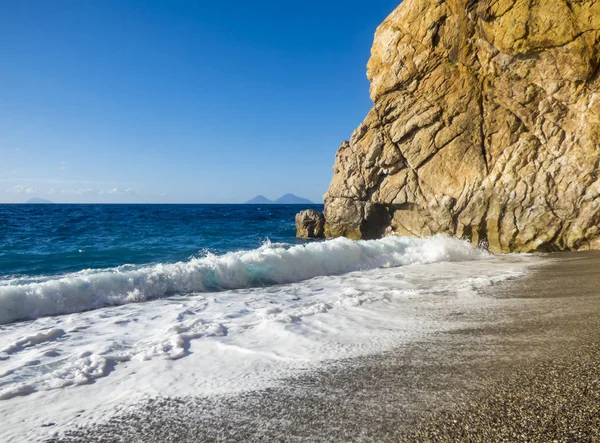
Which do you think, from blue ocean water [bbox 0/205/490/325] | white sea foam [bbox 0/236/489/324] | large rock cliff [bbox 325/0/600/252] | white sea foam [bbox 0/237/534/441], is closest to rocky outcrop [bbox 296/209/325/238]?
large rock cliff [bbox 325/0/600/252]

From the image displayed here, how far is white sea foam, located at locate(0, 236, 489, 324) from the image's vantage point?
8588mm

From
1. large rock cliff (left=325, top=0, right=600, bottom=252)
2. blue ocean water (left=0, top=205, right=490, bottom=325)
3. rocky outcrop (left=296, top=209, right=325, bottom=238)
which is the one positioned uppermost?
large rock cliff (left=325, top=0, right=600, bottom=252)

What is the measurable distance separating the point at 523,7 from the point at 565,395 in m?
18.2

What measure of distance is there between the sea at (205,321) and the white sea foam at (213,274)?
0.04 metres

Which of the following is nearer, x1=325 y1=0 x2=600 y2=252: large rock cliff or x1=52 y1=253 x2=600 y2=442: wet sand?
x1=52 y1=253 x2=600 y2=442: wet sand

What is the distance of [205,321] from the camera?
705 centimetres

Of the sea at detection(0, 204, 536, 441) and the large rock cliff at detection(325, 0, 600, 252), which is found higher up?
the large rock cliff at detection(325, 0, 600, 252)

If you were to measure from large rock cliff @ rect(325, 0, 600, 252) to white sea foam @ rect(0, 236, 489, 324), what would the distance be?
8.40 ft

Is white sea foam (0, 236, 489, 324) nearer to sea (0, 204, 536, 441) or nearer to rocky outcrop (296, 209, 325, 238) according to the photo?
sea (0, 204, 536, 441)

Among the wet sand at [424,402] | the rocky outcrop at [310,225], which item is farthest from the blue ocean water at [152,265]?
the wet sand at [424,402]

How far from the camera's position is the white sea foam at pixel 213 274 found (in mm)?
8588

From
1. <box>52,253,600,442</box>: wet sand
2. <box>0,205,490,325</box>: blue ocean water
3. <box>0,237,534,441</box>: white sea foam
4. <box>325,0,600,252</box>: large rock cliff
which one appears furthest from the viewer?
<box>325,0,600,252</box>: large rock cliff

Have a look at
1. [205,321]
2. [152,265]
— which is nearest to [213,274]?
[205,321]

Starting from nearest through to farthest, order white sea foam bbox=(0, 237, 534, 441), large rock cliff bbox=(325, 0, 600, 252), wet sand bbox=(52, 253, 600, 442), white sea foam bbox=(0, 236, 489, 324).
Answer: wet sand bbox=(52, 253, 600, 442) → white sea foam bbox=(0, 237, 534, 441) → white sea foam bbox=(0, 236, 489, 324) → large rock cliff bbox=(325, 0, 600, 252)
